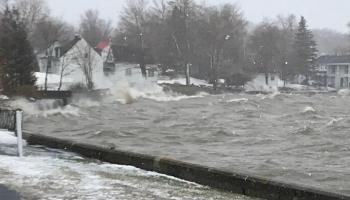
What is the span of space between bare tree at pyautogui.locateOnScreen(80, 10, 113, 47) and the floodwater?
117 m

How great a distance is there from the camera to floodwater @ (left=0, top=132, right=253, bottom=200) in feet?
27.9

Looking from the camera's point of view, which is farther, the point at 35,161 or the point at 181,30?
the point at 181,30

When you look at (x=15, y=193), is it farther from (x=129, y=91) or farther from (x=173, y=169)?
(x=129, y=91)

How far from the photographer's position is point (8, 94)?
4159 centimetres

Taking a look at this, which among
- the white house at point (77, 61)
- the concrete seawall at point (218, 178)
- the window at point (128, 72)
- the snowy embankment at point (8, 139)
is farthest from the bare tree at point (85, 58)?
the concrete seawall at point (218, 178)

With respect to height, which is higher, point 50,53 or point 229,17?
point 229,17

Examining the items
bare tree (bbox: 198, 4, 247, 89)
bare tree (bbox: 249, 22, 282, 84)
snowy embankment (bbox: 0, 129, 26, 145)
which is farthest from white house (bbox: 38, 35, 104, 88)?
snowy embankment (bbox: 0, 129, 26, 145)

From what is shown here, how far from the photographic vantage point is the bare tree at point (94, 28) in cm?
13250

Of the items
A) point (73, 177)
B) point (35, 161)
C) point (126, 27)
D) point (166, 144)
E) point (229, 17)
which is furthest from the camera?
point (126, 27)

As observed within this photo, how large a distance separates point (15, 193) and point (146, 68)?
3335 inches

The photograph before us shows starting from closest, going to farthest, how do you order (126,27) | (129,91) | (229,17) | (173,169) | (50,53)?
(173,169), (129,91), (50,53), (229,17), (126,27)

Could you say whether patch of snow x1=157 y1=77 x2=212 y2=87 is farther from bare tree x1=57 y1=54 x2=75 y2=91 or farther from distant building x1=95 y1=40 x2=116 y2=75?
bare tree x1=57 y1=54 x2=75 y2=91

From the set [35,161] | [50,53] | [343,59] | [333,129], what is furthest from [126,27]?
[35,161]

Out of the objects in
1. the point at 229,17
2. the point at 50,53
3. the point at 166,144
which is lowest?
the point at 166,144
